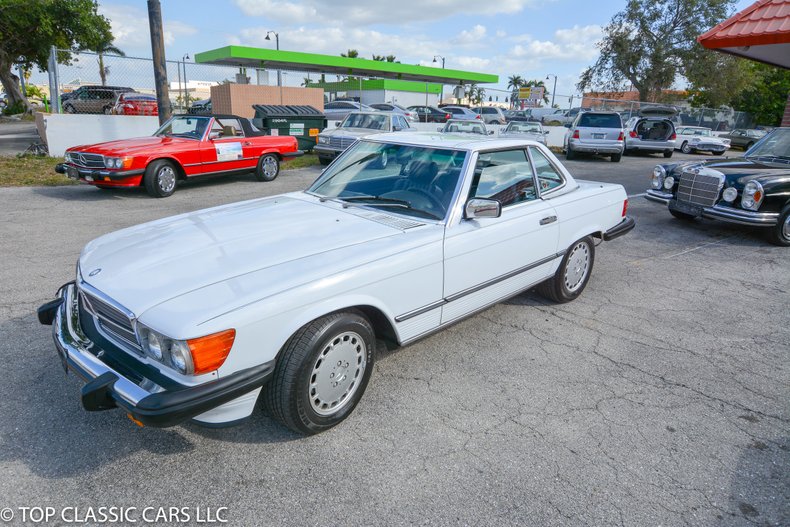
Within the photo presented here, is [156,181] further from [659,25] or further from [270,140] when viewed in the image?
[659,25]

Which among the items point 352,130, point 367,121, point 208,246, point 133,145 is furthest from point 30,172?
point 208,246

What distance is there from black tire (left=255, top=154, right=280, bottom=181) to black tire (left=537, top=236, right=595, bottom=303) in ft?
26.2

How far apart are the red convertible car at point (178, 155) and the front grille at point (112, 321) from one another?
6.70 metres

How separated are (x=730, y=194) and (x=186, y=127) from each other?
9302mm

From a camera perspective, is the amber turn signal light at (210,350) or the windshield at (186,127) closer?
the amber turn signal light at (210,350)

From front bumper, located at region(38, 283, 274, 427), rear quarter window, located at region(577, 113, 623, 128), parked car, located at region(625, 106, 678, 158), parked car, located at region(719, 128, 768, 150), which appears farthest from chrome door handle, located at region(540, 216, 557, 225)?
parked car, located at region(719, 128, 768, 150)

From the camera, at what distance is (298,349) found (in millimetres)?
2518

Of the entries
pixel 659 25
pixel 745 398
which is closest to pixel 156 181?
pixel 745 398

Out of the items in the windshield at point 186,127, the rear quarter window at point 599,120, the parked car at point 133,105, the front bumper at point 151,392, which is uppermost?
the parked car at point 133,105

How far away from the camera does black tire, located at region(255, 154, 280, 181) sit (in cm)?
1102

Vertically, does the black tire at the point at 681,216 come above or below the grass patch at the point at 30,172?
below

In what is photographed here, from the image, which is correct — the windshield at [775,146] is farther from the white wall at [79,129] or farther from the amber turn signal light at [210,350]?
the white wall at [79,129]

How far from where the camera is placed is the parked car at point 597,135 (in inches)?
658

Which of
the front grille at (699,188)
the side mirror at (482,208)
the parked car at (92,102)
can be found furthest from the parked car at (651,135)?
the parked car at (92,102)
